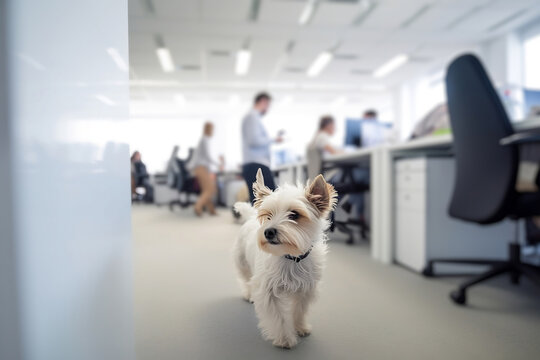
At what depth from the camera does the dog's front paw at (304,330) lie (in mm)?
617

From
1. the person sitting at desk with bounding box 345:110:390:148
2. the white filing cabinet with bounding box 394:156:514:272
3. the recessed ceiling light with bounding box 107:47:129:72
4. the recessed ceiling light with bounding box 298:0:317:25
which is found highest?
→ the recessed ceiling light with bounding box 298:0:317:25

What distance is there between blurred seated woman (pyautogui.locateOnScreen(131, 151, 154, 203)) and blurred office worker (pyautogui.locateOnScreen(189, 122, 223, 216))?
0.28ft

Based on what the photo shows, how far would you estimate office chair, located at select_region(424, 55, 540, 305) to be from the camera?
1230 mm

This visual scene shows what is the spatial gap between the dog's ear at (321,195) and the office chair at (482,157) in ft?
3.66

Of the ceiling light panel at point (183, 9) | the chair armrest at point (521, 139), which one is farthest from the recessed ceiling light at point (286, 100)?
the chair armrest at point (521, 139)

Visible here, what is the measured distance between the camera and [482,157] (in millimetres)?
1347

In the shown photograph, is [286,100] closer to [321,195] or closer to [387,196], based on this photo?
[387,196]

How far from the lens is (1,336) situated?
0.35 meters

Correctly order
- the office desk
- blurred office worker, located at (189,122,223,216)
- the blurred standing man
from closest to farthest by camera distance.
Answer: the blurred standing man < blurred office worker, located at (189,122,223,216) < the office desk

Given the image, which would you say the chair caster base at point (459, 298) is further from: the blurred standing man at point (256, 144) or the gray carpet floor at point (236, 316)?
the blurred standing man at point (256, 144)

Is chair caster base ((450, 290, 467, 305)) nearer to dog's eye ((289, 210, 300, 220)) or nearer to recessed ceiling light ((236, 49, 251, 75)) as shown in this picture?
dog's eye ((289, 210, 300, 220))

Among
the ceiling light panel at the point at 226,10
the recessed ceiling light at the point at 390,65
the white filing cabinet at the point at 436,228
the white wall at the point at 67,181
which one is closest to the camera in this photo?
the white wall at the point at 67,181

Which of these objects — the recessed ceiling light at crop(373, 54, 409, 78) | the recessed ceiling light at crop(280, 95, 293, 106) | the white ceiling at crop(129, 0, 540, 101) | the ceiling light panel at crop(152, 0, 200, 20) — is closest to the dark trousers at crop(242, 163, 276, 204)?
the white ceiling at crop(129, 0, 540, 101)

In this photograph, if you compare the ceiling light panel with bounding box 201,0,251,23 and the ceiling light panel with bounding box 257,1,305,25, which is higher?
the ceiling light panel with bounding box 257,1,305,25
